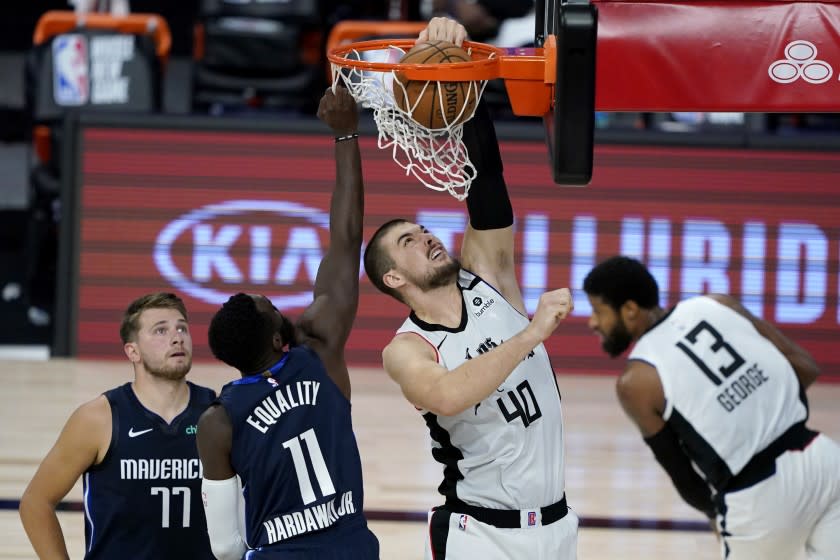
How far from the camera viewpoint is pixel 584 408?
8469 millimetres

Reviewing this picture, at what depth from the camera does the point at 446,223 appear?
30.0 feet

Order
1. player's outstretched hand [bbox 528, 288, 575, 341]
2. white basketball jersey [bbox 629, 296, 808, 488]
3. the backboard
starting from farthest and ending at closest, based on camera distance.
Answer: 1. white basketball jersey [bbox 629, 296, 808, 488]
2. player's outstretched hand [bbox 528, 288, 575, 341]
3. the backboard

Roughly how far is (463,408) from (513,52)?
3.65 ft

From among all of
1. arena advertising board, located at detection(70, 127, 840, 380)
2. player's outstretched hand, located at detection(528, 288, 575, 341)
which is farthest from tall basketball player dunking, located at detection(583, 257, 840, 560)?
arena advertising board, located at detection(70, 127, 840, 380)

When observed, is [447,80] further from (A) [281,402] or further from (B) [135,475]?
(B) [135,475]

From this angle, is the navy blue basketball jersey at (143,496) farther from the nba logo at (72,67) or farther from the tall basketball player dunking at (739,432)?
the nba logo at (72,67)

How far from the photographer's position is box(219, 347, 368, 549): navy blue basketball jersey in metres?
3.80

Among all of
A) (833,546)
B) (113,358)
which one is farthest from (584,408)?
(833,546)

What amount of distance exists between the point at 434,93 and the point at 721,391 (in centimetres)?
144

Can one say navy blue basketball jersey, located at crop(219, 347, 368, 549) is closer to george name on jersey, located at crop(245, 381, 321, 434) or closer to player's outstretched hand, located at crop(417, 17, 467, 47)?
george name on jersey, located at crop(245, 381, 321, 434)

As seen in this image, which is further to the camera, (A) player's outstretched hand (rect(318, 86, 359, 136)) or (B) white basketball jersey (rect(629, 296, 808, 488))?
(B) white basketball jersey (rect(629, 296, 808, 488))

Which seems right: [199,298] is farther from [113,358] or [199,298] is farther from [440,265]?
[440,265]

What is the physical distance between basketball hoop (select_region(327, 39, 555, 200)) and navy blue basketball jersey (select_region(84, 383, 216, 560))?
121cm

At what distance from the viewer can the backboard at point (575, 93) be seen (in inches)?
137
